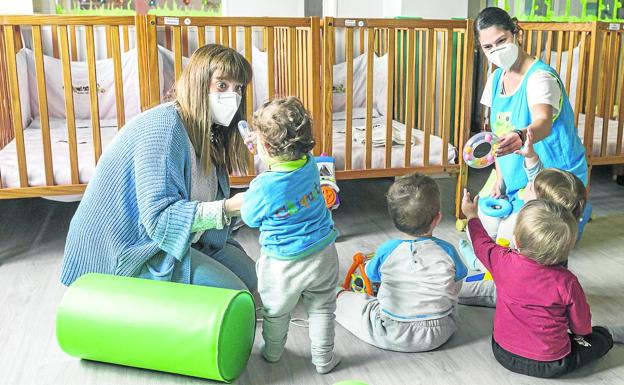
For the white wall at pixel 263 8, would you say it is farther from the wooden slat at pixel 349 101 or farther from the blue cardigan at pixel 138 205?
the blue cardigan at pixel 138 205

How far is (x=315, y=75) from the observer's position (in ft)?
9.96

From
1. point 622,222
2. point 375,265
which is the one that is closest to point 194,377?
point 375,265

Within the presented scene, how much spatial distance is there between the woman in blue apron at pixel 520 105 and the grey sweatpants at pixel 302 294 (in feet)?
3.07

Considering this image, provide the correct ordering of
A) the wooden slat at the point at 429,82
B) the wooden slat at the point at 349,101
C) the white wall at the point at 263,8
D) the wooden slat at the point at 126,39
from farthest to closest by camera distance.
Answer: the white wall at the point at 263,8 → the wooden slat at the point at 126,39 → the wooden slat at the point at 429,82 → the wooden slat at the point at 349,101

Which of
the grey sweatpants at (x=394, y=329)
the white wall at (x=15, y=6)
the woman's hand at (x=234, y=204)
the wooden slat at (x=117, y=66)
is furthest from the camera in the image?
the white wall at (x=15, y=6)

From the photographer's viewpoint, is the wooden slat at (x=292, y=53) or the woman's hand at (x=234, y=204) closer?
the woman's hand at (x=234, y=204)

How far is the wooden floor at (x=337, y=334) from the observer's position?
75.2 inches

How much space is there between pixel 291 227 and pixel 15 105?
4.89 ft

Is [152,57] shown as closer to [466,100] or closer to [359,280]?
[359,280]

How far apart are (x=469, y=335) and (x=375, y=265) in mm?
394

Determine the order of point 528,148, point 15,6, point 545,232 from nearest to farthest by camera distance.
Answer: point 545,232 → point 528,148 → point 15,6

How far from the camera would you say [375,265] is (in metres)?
2.09

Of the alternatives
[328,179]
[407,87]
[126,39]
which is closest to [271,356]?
[328,179]

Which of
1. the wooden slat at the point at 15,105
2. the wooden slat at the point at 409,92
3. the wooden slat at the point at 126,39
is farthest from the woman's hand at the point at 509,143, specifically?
the wooden slat at the point at 126,39
